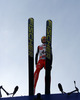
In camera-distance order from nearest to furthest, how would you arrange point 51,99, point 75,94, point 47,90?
point 51,99
point 75,94
point 47,90

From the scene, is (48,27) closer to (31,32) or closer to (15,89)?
(31,32)

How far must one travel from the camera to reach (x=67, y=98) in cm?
786

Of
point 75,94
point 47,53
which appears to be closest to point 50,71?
point 47,53

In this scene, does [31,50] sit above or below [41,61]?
above

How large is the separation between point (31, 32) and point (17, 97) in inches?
117

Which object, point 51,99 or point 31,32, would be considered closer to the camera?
point 51,99

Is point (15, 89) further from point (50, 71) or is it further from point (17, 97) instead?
point (50, 71)

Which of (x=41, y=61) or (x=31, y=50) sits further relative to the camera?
(x=41, y=61)

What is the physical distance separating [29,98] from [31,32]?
3.00 m

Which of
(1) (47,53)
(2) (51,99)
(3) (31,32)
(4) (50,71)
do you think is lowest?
(2) (51,99)

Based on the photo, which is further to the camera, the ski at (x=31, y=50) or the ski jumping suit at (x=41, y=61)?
the ski jumping suit at (x=41, y=61)

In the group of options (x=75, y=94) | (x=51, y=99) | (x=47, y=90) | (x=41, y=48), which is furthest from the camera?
(x=41, y=48)

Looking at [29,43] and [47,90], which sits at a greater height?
[29,43]

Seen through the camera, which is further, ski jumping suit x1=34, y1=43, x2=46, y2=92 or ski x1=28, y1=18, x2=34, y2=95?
ski jumping suit x1=34, y1=43, x2=46, y2=92
